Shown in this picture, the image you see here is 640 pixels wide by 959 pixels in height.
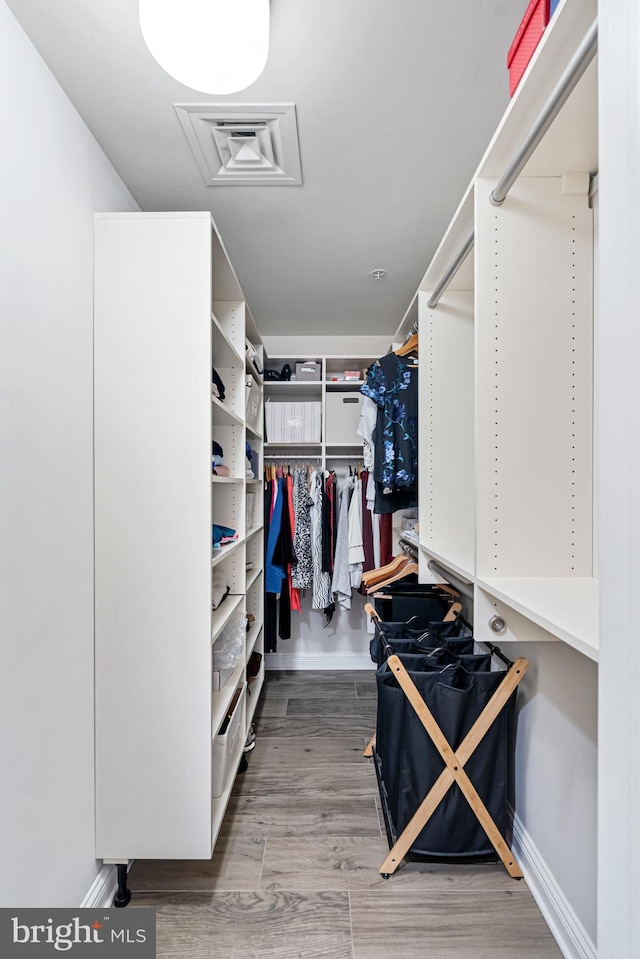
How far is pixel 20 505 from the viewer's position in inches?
45.4

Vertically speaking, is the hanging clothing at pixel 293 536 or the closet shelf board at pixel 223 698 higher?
the hanging clothing at pixel 293 536

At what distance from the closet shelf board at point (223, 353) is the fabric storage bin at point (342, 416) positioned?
1196 mm

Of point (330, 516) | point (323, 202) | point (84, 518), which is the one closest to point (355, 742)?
point (330, 516)

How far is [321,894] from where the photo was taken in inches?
62.3

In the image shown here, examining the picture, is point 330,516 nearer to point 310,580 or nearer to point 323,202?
point 310,580

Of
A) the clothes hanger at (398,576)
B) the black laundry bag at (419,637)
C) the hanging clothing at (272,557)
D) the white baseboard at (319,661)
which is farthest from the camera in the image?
the white baseboard at (319,661)

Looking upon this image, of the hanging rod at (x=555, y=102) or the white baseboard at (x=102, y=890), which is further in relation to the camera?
the white baseboard at (x=102, y=890)

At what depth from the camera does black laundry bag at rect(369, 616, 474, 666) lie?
5.90 ft

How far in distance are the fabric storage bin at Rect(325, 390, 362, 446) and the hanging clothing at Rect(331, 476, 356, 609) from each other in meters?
0.30

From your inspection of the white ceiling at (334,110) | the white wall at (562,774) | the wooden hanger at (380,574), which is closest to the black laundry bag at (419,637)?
the white wall at (562,774)

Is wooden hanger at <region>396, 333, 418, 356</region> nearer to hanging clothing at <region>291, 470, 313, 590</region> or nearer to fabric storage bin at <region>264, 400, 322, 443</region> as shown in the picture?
fabric storage bin at <region>264, 400, 322, 443</region>

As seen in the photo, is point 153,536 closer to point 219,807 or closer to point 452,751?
point 219,807

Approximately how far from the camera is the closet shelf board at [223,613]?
5.41ft

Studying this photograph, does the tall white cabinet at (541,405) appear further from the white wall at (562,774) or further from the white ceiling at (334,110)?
the white ceiling at (334,110)
